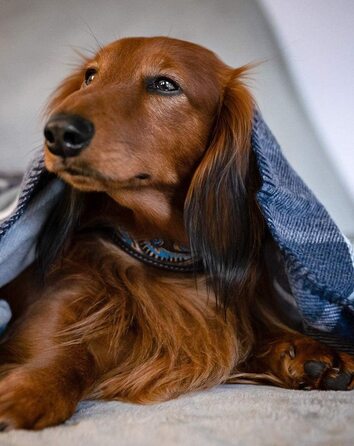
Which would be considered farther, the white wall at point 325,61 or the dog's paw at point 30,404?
the white wall at point 325,61

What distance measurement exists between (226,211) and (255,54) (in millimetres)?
883

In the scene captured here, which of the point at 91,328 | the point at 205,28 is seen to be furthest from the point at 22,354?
the point at 205,28

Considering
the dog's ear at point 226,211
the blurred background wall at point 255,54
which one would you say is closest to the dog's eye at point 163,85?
the dog's ear at point 226,211

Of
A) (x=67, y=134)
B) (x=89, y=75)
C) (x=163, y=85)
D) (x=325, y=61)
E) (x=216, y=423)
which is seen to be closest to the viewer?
(x=216, y=423)

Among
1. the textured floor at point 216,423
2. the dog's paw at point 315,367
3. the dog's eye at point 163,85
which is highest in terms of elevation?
the dog's eye at point 163,85

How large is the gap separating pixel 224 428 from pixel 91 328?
1.29 feet

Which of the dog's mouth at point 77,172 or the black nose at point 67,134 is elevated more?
the black nose at point 67,134

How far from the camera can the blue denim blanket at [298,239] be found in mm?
1268

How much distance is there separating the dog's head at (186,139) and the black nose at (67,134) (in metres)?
0.06

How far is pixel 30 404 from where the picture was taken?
40.2 inches

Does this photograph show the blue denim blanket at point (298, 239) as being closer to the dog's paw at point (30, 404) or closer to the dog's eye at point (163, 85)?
the dog's eye at point (163, 85)

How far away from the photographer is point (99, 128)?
1137mm

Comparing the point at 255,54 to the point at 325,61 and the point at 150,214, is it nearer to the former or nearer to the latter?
the point at 325,61

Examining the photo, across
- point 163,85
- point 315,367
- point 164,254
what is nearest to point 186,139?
point 163,85
